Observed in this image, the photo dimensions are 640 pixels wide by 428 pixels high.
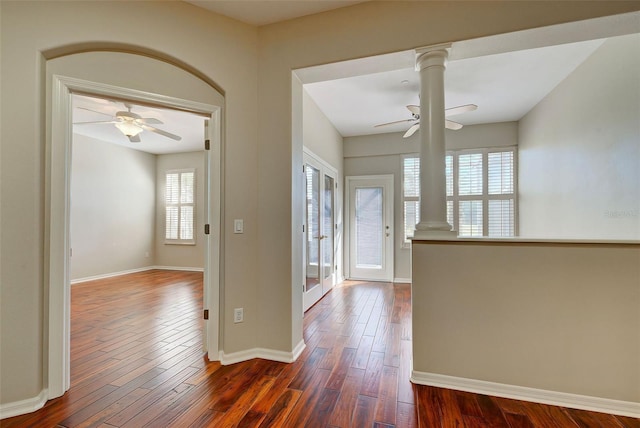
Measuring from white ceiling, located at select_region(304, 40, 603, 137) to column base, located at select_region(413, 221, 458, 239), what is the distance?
194 centimetres

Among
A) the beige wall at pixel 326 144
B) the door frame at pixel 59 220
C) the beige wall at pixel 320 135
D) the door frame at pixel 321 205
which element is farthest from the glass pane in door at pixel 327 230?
the door frame at pixel 59 220

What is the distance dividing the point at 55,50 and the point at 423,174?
2.79 m

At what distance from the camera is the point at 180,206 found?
22.7 feet

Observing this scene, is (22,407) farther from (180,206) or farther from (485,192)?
(485,192)

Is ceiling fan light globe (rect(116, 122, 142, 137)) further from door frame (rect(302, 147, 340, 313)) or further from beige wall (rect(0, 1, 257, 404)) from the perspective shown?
door frame (rect(302, 147, 340, 313))

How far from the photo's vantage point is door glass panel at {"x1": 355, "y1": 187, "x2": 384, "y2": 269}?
561 cm

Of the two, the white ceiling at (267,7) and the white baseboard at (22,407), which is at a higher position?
the white ceiling at (267,7)

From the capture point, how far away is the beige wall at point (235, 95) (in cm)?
179

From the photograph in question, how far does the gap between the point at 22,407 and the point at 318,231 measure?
3.33m

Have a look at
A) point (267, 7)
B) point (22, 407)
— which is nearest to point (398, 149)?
point (267, 7)

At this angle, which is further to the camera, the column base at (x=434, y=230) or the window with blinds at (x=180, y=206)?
the window with blinds at (x=180, y=206)

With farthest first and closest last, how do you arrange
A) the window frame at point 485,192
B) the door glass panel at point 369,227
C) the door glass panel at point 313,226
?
the door glass panel at point 369,227 < the window frame at point 485,192 < the door glass panel at point 313,226

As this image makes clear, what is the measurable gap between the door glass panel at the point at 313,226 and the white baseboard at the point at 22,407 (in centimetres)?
261

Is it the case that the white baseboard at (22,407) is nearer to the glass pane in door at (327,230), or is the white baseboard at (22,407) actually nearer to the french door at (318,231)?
the french door at (318,231)
